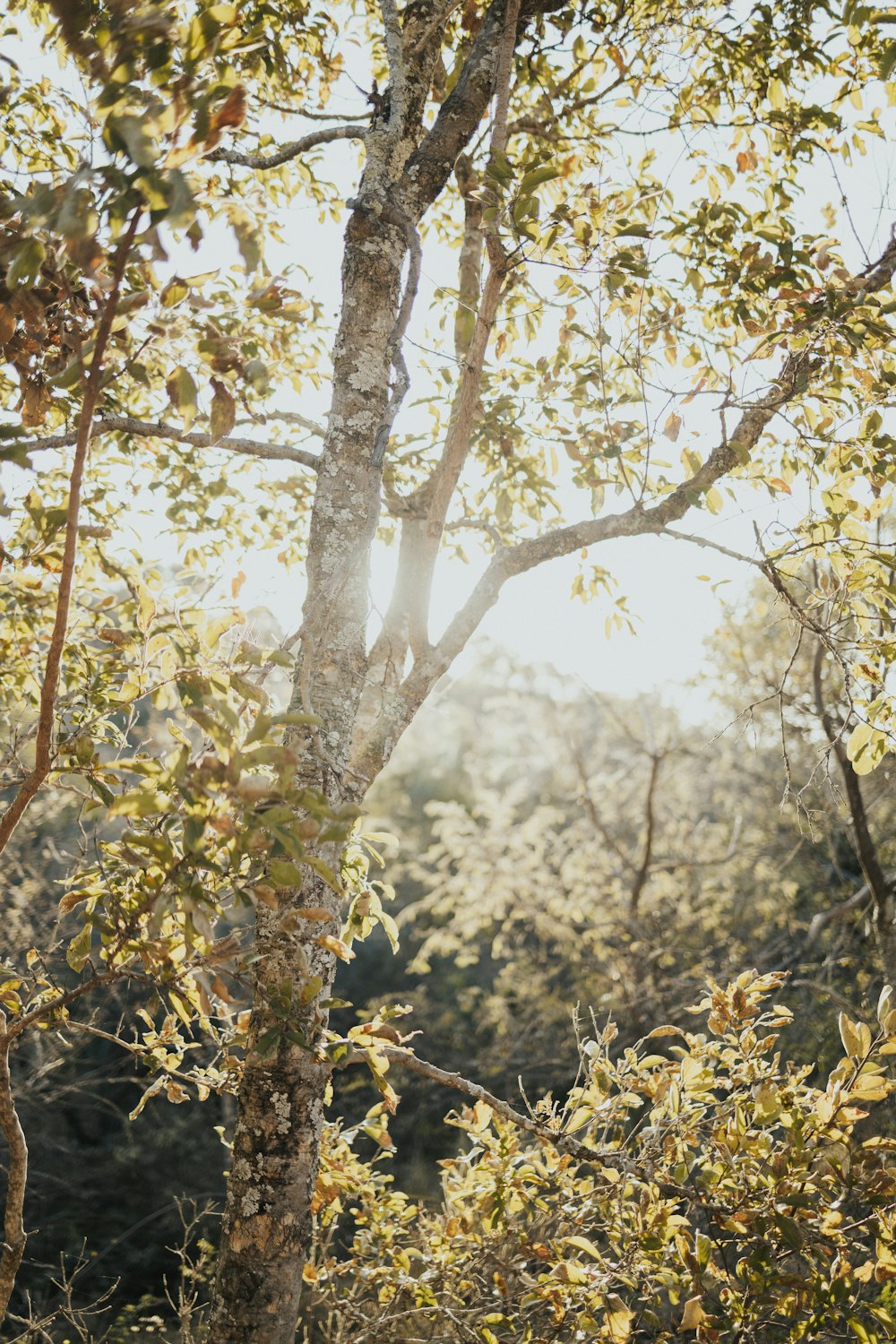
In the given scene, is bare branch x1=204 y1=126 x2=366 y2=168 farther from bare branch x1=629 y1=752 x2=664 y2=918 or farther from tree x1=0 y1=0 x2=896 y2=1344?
bare branch x1=629 y1=752 x2=664 y2=918

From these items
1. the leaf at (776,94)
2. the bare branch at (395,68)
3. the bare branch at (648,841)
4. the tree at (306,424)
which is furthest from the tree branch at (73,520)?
the bare branch at (648,841)

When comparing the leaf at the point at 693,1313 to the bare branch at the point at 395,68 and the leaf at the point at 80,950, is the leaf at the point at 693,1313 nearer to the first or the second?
the leaf at the point at 80,950

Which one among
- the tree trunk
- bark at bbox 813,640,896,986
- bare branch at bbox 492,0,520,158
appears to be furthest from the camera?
bark at bbox 813,640,896,986

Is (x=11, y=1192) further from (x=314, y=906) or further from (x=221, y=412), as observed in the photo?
(x=221, y=412)

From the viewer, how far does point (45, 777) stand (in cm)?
136

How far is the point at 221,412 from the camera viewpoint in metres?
1.22

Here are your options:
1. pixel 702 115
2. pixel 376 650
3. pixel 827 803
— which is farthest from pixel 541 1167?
pixel 827 803

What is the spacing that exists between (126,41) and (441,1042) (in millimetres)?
9268

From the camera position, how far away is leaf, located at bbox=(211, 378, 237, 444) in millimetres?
1218

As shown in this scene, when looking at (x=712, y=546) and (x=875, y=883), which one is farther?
(x=875, y=883)

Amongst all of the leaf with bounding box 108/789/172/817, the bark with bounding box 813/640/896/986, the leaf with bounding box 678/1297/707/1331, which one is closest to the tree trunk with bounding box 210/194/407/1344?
the leaf with bounding box 108/789/172/817

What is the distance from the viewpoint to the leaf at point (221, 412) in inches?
47.9

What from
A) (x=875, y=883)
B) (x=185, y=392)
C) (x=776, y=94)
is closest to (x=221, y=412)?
(x=185, y=392)

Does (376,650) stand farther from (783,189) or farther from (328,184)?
(328,184)
